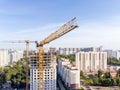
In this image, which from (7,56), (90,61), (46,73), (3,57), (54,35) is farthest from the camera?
(7,56)

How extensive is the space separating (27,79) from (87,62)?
8291 mm

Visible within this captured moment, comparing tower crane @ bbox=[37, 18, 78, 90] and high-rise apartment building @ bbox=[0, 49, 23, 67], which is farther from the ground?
tower crane @ bbox=[37, 18, 78, 90]

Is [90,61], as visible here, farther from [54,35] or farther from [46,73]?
[54,35]

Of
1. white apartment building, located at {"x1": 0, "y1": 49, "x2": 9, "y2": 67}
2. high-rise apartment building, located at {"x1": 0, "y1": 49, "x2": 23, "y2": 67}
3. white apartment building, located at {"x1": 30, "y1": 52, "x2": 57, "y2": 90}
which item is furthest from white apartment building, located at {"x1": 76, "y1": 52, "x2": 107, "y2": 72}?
white apartment building, located at {"x1": 0, "y1": 49, "x2": 9, "y2": 67}

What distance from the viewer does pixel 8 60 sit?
33.9 metres

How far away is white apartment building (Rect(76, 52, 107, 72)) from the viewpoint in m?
22.2

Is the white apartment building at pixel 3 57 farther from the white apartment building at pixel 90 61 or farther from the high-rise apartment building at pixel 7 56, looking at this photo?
the white apartment building at pixel 90 61

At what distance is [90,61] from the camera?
22.6 meters

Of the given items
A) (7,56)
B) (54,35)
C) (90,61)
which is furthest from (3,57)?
(54,35)

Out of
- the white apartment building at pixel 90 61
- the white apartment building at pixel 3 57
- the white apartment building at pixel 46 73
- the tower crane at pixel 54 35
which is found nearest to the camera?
the tower crane at pixel 54 35

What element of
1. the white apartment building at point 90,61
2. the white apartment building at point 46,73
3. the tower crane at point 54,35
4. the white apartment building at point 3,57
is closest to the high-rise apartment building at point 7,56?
the white apartment building at point 3,57

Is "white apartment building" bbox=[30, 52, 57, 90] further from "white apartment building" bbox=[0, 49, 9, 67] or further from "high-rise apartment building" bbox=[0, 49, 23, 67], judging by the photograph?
"white apartment building" bbox=[0, 49, 9, 67]

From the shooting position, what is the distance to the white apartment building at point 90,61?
22.2 metres

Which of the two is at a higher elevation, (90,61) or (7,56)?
(7,56)
